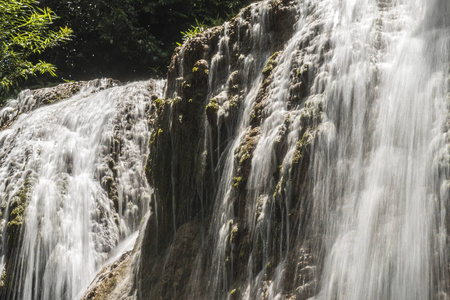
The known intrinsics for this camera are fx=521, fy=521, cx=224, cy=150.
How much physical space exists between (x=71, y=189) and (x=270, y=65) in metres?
3.65

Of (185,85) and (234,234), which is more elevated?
(185,85)

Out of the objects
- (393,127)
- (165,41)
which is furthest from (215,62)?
(165,41)

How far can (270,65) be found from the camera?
480 centimetres

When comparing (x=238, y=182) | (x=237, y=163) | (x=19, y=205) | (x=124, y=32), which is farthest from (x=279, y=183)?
(x=124, y=32)

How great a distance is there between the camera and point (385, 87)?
12.0 ft

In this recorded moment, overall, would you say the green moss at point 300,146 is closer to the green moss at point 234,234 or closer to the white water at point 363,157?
the white water at point 363,157

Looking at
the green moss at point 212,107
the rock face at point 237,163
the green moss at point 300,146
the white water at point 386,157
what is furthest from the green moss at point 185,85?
the green moss at point 300,146

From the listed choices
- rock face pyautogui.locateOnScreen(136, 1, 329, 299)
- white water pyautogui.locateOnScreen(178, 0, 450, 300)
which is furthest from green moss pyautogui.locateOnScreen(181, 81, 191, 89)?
white water pyautogui.locateOnScreen(178, 0, 450, 300)

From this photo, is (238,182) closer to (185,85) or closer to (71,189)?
(185,85)

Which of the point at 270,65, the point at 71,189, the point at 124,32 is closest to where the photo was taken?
the point at 270,65

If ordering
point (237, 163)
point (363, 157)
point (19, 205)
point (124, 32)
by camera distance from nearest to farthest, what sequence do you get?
point (363, 157) < point (237, 163) < point (19, 205) < point (124, 32)

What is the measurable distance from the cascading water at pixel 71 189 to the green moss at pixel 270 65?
3.07 metres

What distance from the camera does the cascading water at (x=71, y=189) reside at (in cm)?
638

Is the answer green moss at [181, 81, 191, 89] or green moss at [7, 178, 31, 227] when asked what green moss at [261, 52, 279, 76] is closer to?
green moss at [181, 81, 191, 89]
